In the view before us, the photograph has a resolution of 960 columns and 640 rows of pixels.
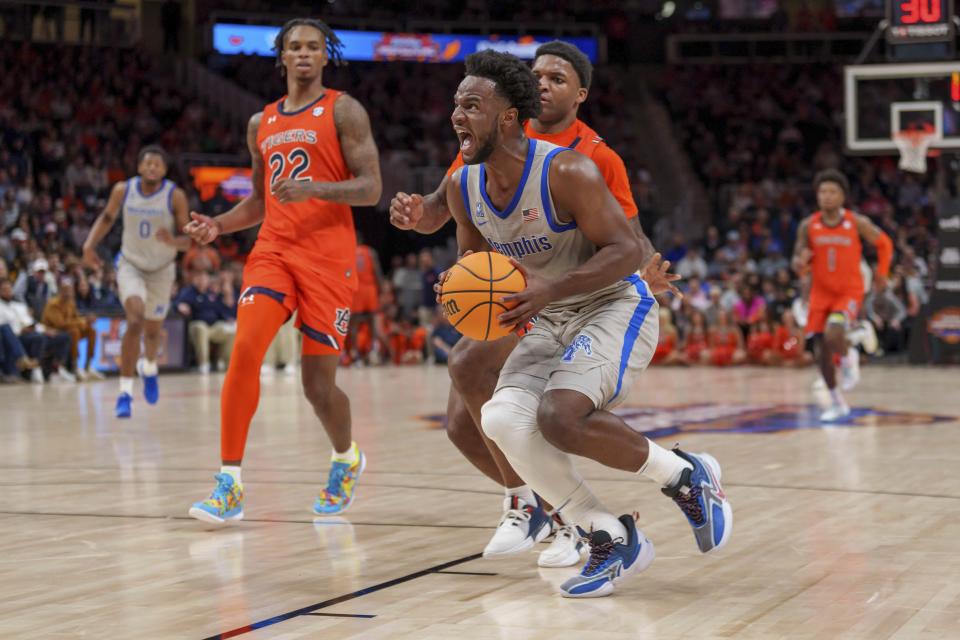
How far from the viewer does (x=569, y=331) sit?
4.65m

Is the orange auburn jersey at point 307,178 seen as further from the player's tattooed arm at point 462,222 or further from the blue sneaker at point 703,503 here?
the blue sneaker at point 703,503

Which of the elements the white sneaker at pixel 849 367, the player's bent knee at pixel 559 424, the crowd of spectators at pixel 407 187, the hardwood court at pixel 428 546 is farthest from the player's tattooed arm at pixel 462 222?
the white sneaker at pixel 849 367

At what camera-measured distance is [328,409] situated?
611 cm

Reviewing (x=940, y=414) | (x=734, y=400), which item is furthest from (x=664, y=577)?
(x=734, y=400)

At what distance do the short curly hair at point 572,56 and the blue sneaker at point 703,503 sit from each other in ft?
5.20

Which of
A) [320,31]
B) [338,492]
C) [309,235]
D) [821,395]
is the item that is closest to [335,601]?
[338,492]

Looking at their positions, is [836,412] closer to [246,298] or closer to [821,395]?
[821,395]

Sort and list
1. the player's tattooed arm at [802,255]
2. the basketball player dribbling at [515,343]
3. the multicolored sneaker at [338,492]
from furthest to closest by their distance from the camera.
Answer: the player's tattooed arm at [802,255] < the multicolored sneaker at [338,492] < the basketball player dribbling at [515,343]

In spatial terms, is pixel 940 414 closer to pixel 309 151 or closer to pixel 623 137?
pixel 309 151

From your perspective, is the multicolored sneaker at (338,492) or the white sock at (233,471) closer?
the white sock at (233,471)

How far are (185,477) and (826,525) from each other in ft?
11.8

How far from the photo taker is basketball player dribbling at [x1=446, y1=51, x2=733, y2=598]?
4.29 meters

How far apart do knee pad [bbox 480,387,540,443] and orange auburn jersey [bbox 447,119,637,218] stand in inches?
39.0

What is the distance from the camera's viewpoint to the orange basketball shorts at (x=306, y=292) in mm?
5934
